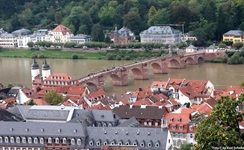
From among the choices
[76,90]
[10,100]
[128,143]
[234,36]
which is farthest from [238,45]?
[128,143]

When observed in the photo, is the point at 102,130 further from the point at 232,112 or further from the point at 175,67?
the point at 175,67

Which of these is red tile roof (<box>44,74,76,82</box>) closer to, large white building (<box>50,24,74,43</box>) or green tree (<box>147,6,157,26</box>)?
green tree (<box>147,6,157,26</box>)

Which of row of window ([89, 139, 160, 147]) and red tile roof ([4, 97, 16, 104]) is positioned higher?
red tile roof ([4, 97, 16, 104])

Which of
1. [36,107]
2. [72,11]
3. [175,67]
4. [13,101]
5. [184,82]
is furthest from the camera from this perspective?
[72,11]

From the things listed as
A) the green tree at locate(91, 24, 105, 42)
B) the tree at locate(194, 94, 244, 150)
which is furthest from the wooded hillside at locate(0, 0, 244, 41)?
the tree at locate(194, 94, 244, 150)

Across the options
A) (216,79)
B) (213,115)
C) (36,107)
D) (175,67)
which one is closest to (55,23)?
(175,67)

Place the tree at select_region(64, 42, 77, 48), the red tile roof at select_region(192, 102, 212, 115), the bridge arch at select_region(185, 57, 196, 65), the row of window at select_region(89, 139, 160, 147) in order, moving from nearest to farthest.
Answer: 1. the row of window at select_region(89, 139, 160, 147)
2. the red tile roof at select_region(192, 102, 212, 115)
3. the bridge arch at select_region(185, 57, 196, 65)
4. the tree at select_region(64, 42, 77, 48)
